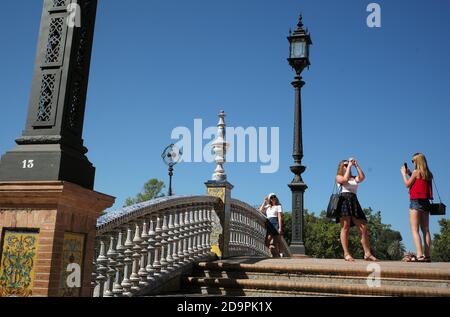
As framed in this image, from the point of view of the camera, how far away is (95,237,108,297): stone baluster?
5543 mm

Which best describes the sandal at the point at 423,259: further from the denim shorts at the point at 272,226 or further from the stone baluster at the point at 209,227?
the denim shorts at the point at 272,226

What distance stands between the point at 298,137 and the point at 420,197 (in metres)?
5.29

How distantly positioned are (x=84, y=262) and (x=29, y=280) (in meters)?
0.58

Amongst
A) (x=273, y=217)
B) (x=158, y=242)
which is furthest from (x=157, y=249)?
(x=273, y=217)

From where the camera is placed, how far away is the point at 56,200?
3670 millimetres

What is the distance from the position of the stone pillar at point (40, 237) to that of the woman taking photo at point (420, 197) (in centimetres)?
655

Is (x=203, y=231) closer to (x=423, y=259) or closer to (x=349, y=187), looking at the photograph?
(x=349, y=187)

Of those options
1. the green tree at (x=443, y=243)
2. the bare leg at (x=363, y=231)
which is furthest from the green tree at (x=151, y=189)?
the bare leg at (x=363, y=231)

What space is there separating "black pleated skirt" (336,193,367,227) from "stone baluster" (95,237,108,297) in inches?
179

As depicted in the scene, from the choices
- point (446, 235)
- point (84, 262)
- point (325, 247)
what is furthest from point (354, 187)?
point (446, 235)

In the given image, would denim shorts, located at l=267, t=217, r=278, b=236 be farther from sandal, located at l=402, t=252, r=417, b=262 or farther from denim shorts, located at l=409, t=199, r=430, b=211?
denim shorts, located at l=409, t=199, r=430, b=211

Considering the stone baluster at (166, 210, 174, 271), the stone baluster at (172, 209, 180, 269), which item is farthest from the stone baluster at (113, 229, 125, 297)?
the stone baluster at (172, 209, 180, 269)

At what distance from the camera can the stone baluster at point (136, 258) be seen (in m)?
6.43
